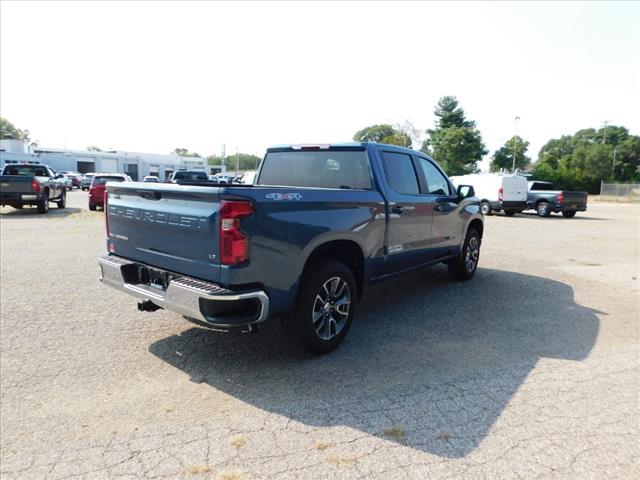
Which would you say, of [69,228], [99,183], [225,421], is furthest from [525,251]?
[99,183]

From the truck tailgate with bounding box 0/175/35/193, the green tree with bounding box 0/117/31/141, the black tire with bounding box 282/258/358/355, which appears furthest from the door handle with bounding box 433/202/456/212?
the green tree with bounding box 0/117/31/141

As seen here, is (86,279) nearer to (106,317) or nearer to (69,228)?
(106,317)

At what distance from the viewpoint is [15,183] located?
15672mm

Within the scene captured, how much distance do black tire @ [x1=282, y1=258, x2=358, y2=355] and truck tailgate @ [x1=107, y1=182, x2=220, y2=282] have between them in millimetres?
805

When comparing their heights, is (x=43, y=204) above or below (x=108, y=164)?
below

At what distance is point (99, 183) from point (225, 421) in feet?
59.1

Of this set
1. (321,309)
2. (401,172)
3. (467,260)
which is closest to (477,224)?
(467,260)

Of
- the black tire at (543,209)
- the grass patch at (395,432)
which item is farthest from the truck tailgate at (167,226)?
the black tire at (543,209)

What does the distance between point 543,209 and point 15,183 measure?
880 inches

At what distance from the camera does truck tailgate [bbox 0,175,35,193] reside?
15531 mm

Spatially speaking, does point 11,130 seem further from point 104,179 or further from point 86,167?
point 104,179

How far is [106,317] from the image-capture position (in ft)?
16.6

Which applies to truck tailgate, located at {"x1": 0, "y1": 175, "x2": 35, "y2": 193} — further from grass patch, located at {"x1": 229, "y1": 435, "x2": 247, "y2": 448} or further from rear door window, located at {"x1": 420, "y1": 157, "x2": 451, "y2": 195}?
grass patch, located at {"x1": 229, "y1": 435, "x2": 247, "y2": 448}

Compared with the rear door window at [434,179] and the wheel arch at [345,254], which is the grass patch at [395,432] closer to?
the wheel arch at [345,254]
